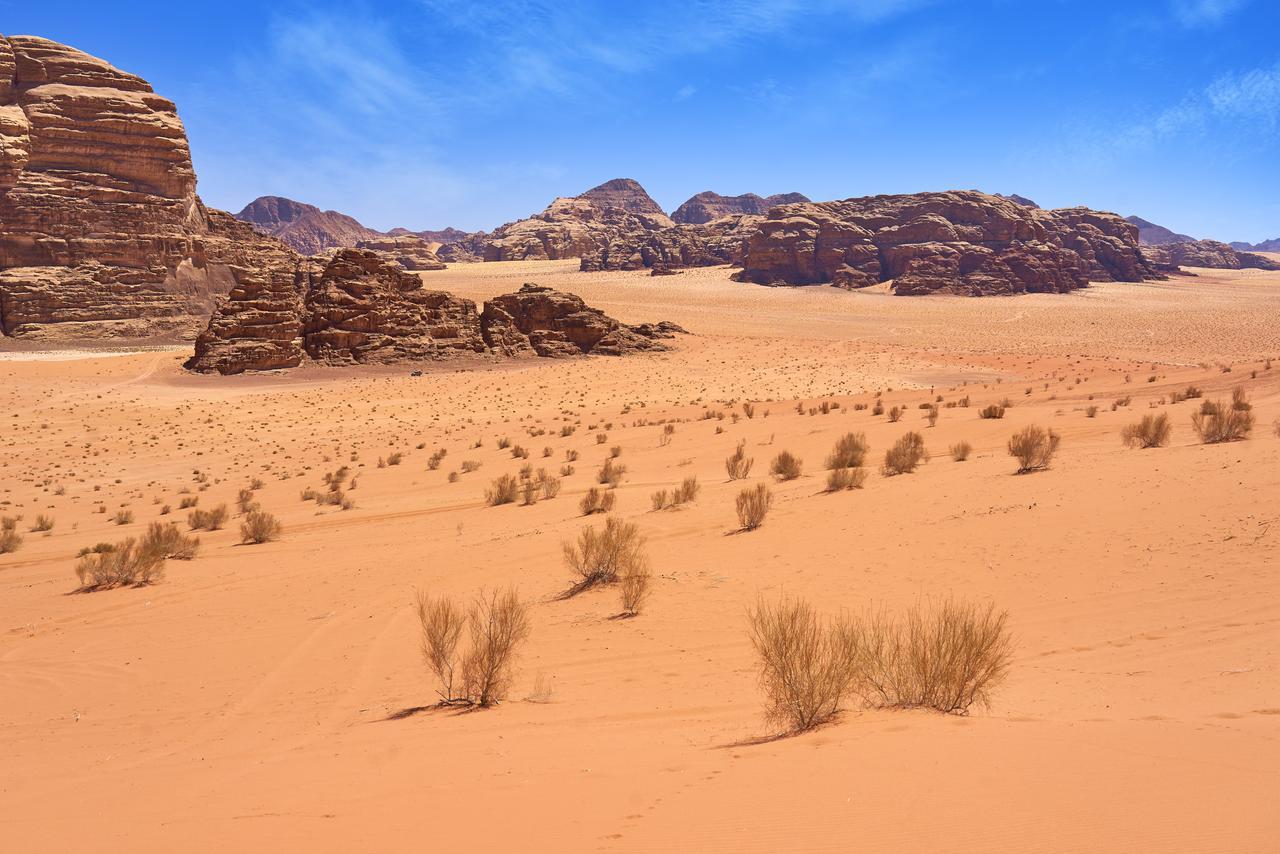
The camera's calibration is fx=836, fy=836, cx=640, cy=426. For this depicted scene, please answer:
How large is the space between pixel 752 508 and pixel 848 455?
4.29 m

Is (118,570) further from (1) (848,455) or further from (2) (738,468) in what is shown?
(1) (848,455)

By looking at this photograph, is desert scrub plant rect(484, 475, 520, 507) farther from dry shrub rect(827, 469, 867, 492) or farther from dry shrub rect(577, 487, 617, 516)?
dry shrub rect(827, 469, 867, 492)

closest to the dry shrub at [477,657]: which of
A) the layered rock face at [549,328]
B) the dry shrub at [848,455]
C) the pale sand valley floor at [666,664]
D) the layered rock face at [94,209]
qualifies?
the pale sand valley floor at [666,664]

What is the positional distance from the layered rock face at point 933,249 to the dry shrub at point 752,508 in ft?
253

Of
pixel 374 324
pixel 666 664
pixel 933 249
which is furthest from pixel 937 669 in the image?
pixel 933 249

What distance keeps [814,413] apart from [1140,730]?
19.9 metres

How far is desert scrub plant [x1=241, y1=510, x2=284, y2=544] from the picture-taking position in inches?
490

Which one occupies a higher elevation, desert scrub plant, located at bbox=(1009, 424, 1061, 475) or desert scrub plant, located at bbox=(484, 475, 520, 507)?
desert scrub plant, located at bbox=(1009, 424, 1061, 475)

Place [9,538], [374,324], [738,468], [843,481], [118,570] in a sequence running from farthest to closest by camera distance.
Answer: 1. [374,324]
2. [738,468]
3. [9,538]
4. [843,481]
5. [118,570]

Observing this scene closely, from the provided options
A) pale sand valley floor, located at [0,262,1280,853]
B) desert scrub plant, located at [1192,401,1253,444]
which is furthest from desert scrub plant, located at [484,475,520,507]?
desert scrub plant, located at [1192,401,1253,444]

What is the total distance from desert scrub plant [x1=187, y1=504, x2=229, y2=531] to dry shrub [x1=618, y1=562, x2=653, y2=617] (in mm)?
8773

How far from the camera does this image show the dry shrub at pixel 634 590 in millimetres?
7848

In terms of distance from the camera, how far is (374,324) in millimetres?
40531

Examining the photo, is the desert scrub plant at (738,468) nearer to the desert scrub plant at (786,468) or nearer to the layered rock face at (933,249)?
the desert scrub plant at (786,468)
